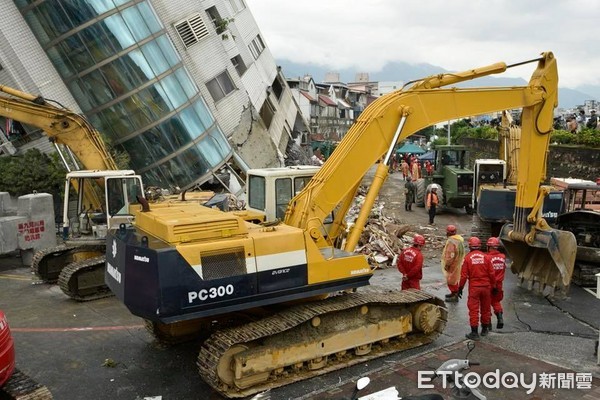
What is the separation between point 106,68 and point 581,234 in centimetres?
1561

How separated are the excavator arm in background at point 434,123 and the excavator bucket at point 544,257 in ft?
0.06

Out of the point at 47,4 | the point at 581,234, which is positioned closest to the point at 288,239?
the point at 581,234

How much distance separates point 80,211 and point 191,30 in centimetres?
1223

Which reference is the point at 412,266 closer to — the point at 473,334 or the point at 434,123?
the point at 473,334

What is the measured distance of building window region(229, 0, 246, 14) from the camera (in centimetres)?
2896

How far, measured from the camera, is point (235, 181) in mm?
21453

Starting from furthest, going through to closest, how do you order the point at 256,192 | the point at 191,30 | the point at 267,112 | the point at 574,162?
the point at 267,112, the point at 191,30, the point at 574,162, the point at 256,192

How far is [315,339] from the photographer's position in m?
7.02

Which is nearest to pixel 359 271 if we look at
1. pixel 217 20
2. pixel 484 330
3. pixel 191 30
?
pixel 484 330

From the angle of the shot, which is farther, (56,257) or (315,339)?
(56,257)

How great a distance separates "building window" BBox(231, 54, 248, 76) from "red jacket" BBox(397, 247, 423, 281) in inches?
746

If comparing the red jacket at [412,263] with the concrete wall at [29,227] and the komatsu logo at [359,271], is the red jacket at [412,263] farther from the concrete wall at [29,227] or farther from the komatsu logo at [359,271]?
the concrete wall at [29,227]

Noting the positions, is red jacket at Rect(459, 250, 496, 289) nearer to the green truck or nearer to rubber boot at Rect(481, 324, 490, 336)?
rubber boot at Rect(481, 324, 490, 336)

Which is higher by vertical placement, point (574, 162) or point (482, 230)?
point (574, 162)
